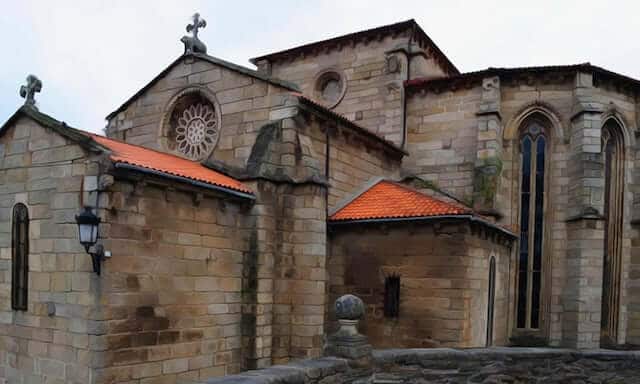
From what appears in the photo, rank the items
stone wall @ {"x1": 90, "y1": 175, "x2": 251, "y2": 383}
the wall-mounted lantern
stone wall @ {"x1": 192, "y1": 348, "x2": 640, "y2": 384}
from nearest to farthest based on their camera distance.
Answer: stone wall @ {"x1": 192, "y1": 348, "x2": 640, "y2": 384}
the wall-mounted lantern
stone wall @ {"x1": 90, "y1": 175, "x2": 251, "y2": 383}

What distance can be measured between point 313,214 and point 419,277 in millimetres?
2655

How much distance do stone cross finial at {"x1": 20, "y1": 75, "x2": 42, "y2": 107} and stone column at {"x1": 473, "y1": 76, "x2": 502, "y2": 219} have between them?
10912 millimetres

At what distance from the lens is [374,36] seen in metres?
16.8

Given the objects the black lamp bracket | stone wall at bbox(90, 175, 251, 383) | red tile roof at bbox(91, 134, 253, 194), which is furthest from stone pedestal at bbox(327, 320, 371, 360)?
red tile roof at bbox(91, 134, 253, 194)

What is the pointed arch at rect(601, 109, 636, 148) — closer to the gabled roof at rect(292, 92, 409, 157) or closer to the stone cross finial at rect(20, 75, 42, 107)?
the gabled roof at rect(292, 92, 409, 157)

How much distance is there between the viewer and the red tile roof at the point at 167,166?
8.46 meters

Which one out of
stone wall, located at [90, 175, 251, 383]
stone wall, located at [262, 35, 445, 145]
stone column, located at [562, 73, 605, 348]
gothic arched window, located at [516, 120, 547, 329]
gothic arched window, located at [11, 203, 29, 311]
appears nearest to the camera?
stone wall, located at [90, 175, 251, 383]

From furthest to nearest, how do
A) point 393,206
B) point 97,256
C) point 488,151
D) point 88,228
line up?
point 488,151 → point 393,206 → point 97,256 → point 88,228

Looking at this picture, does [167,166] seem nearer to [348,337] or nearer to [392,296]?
[348,337]

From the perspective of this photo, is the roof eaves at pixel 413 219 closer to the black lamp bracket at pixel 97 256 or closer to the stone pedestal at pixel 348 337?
the stone pedestal at pixel 348 337

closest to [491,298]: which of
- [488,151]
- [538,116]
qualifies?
[488,151]

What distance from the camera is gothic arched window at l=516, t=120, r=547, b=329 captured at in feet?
49.6

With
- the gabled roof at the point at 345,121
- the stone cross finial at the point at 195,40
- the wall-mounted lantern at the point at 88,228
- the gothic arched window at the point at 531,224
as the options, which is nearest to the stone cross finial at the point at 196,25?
the stone cross finial at the point at 195,40

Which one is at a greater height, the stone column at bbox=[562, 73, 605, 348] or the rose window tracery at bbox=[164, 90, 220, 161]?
the rose window tracery at bbox=[164, 90, 220, 161]
